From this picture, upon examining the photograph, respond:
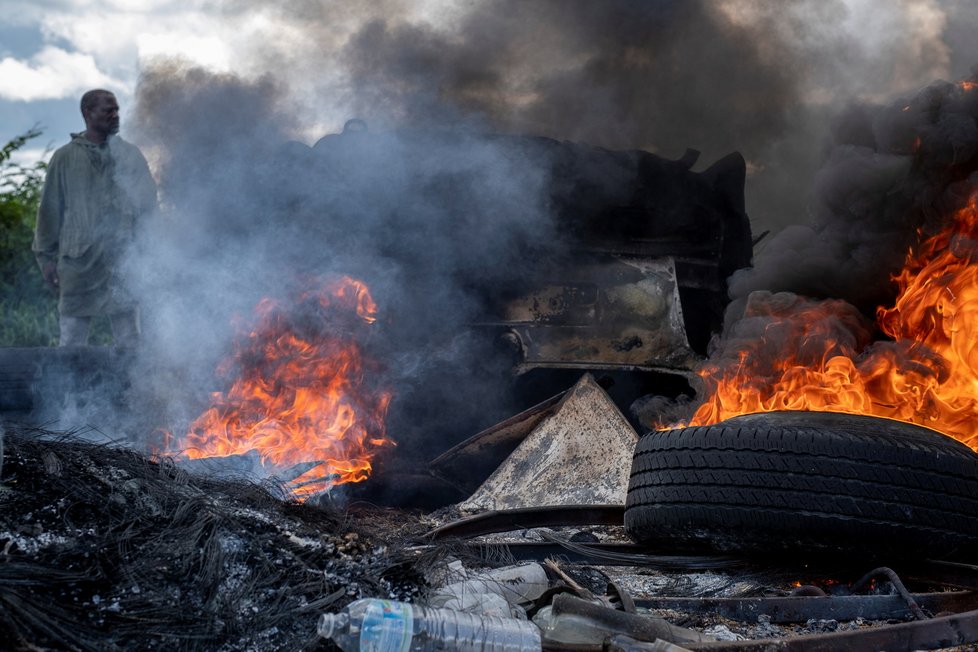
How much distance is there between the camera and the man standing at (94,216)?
7.56 meters

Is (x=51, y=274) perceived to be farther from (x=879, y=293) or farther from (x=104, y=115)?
(x=879, y=293)

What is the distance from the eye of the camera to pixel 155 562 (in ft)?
9.04

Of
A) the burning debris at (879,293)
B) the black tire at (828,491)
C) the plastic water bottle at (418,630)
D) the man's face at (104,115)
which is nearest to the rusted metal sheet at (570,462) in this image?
the burning debris at (879,293)

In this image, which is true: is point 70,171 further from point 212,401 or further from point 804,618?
point 804,618

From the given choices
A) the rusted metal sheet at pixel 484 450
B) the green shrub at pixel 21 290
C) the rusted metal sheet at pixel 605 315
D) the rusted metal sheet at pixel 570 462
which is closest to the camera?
the rusted metal sheet at pixel 570 462

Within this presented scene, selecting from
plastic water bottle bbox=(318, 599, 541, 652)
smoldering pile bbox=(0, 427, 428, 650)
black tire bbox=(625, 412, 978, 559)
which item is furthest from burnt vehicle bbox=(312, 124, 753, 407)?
plastic water bottle bbox=(318, 599, 541, 652)

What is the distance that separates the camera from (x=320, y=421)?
22.0 feet

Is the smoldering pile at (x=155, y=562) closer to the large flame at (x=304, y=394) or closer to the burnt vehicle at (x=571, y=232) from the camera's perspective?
the large flame at (x=304, y=394)

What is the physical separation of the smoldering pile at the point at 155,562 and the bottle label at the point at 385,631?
0.27 m

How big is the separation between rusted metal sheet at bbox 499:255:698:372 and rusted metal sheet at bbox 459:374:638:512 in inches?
43.3

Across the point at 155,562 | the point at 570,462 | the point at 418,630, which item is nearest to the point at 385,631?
the point at 418,630

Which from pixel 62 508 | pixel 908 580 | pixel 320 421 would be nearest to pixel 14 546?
pixel 62 508

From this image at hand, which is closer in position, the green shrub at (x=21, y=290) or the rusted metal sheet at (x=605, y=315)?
the rusted metal sheet at (x=605, y=315)

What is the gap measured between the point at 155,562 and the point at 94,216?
5.60 meters
